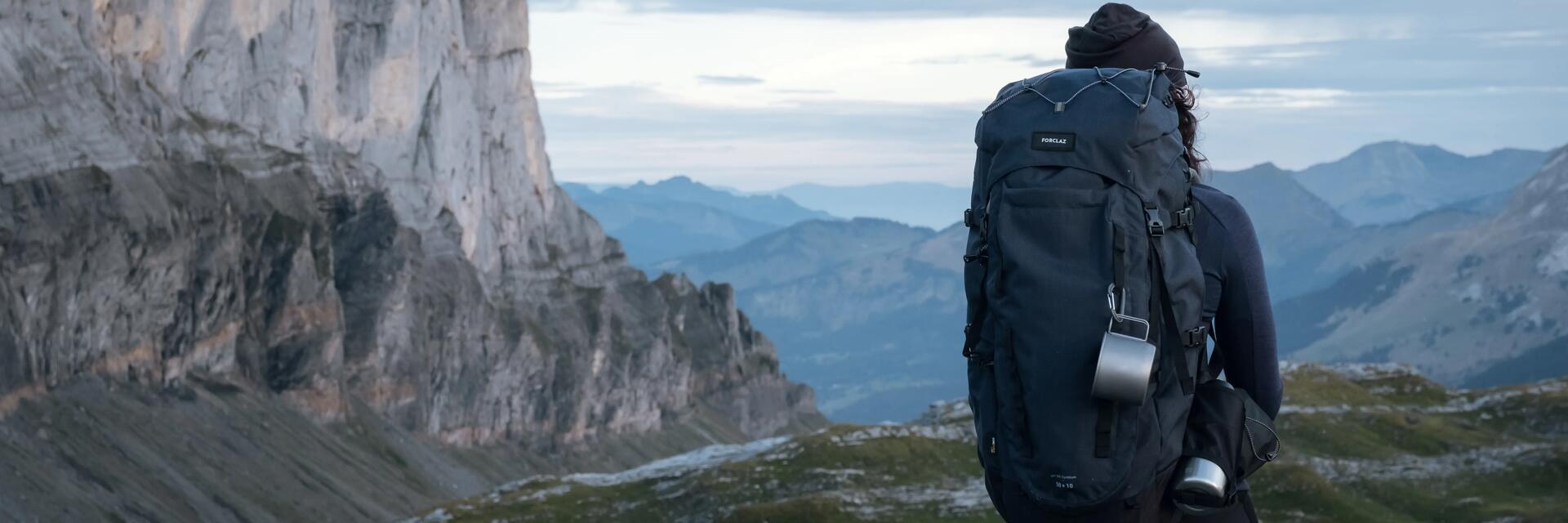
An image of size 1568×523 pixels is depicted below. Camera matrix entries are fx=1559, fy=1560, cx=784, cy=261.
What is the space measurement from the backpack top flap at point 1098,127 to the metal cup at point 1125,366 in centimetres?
107

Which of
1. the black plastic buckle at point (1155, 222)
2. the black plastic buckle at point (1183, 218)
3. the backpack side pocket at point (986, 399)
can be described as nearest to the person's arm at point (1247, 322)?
the black plastic buckle at point (1183, 218)

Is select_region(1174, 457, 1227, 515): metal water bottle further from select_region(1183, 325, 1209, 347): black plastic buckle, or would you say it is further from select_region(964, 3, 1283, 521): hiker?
select_region(1183, 325, 1209, 347): black plastic buckle

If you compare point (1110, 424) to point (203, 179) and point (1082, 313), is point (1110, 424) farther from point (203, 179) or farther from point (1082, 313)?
point (203, 179)

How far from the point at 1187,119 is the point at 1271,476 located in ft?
141

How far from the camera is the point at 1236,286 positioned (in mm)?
10758

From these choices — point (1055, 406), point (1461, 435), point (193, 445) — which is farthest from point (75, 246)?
point (1055, 406)

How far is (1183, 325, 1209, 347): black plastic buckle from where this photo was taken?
10344mm

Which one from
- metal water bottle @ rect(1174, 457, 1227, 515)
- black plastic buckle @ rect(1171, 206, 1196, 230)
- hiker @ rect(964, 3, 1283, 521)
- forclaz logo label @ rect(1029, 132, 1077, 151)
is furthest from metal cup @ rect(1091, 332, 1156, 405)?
forclaz logo label @ rect(1029, 132, 1077, 151)

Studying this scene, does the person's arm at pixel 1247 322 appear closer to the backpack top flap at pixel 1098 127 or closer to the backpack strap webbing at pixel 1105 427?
the backpack top flap at pixel 1098 127

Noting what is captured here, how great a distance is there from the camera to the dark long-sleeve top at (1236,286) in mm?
10672

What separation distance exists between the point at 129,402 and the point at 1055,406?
182 metres

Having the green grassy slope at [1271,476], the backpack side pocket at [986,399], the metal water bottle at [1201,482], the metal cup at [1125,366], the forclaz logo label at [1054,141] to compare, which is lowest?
the green grassy slope at [1271,476]

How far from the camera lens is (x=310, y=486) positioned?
183 m

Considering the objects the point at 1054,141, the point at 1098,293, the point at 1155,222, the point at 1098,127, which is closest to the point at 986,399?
the point at 1098,293
